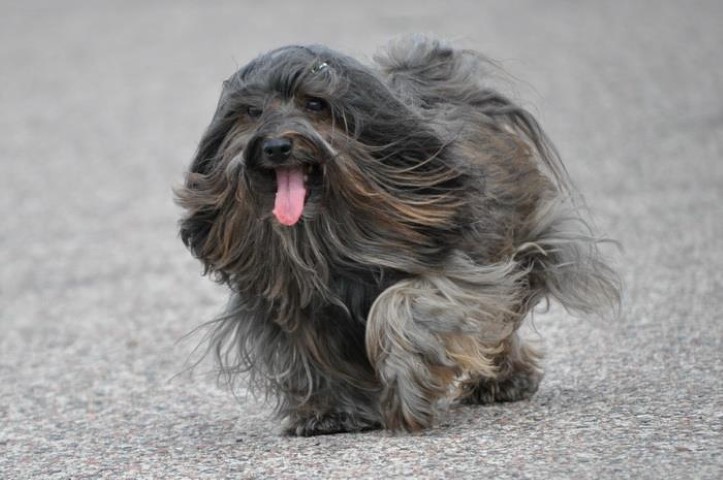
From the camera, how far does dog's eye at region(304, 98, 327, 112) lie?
4660 millimetres

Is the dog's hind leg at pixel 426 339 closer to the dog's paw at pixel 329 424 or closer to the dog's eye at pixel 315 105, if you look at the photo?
the dog's paw at pixel 329 424

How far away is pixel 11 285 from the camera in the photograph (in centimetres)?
923

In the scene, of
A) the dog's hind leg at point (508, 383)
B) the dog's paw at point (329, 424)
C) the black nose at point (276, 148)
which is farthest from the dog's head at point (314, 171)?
the dog's hind leg at point (508, 383)

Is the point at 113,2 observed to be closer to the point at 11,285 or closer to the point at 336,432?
the point at 11,285

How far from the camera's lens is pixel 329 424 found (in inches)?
198

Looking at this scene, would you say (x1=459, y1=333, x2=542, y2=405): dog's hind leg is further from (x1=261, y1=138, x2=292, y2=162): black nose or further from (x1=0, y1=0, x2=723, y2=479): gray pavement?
(x1=261, y1=138, x2=292, y2=162): black nose

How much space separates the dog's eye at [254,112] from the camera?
4.67 metres

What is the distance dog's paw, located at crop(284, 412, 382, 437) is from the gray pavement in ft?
0.23

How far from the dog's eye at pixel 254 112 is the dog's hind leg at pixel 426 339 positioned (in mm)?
712

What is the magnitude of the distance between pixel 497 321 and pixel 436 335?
0.33 metres

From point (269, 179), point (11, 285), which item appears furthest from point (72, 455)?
point (11, 285)

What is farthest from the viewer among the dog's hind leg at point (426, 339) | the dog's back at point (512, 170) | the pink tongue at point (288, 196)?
the dog's back at point (512, 170)

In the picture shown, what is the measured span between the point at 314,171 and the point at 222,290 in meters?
4.12

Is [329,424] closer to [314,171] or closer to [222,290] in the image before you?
[314,171]
